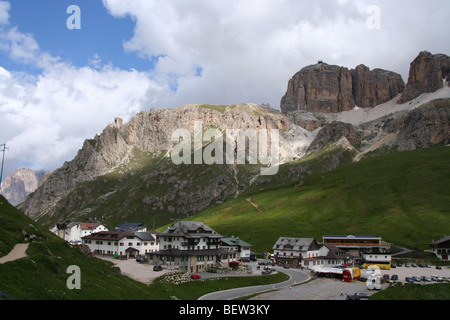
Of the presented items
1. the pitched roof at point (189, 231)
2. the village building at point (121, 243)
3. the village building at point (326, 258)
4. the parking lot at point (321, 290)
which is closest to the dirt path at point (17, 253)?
the parking lot at point (321, 290)

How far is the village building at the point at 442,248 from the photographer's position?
12112 centimetres

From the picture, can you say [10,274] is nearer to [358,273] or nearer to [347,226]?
[358,273]

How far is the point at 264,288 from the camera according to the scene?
7656 centimetres

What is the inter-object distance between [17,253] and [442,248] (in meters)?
129

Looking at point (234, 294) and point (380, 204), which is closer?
point (234, 294)

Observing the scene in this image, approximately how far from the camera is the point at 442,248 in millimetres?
122438

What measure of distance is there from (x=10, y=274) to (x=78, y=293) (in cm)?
775

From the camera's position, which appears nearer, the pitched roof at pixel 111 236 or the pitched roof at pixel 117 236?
the pitched roof at pixel 111 236

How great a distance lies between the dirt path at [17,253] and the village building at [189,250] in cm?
4606

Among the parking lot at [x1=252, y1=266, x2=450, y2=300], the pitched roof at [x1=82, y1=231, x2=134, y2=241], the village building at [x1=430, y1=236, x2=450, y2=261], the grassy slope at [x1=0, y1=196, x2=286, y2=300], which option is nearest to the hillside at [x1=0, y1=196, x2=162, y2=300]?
the grassy slope at [x1=0, y1=196, x2=286, y2=300]

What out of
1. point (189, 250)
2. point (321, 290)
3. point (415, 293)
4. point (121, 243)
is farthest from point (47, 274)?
point (121, 243)

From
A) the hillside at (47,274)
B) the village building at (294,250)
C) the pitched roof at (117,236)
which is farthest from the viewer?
the pitched roof at (117,236)

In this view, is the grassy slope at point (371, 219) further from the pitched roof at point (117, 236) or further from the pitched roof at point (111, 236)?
the pitched roof at point (111, 236)
